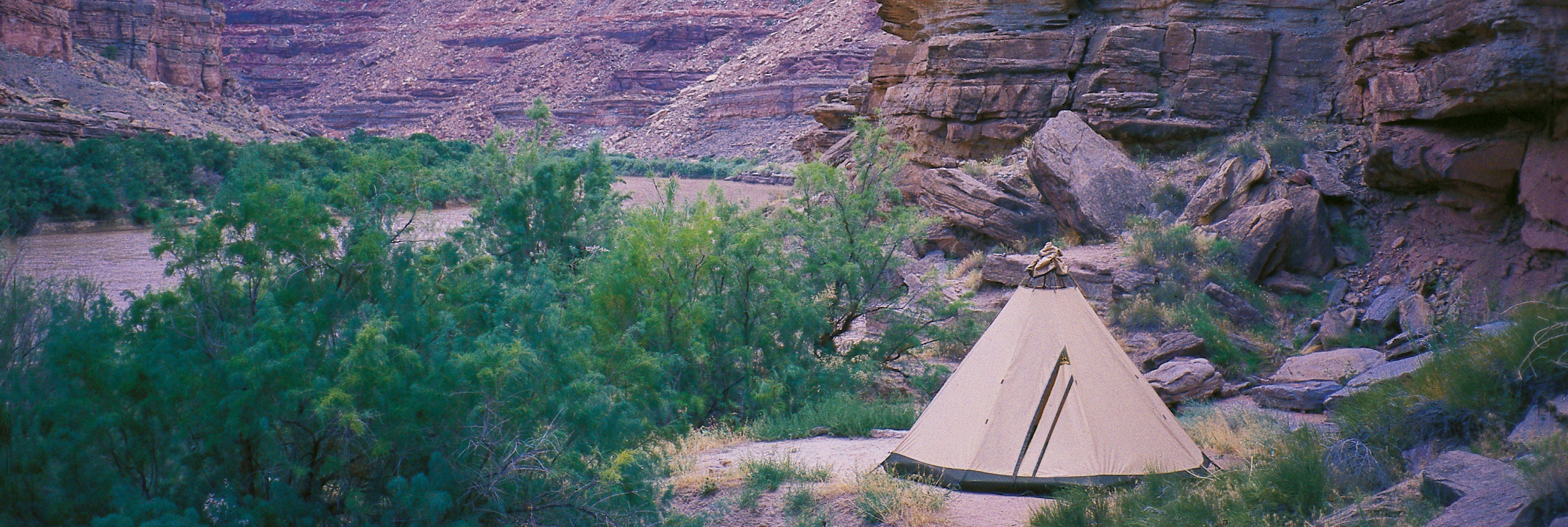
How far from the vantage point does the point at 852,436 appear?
9945 mm

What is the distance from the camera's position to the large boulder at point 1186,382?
35.9 feet

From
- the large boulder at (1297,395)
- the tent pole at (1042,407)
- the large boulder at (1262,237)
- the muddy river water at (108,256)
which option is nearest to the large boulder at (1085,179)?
the large boulder at (1262,237)

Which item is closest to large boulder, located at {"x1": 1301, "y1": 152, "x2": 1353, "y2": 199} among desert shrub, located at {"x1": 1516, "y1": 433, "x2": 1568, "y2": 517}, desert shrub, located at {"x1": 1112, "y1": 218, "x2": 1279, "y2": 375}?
desert shrub, located at {"x1": 1112, "y1": 218, "x2": 1279, "y2": 375}

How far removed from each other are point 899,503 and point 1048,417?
1.60 metres

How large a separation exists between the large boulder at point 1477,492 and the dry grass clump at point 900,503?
301 cm

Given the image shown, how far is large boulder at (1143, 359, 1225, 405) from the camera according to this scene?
10.9 meters

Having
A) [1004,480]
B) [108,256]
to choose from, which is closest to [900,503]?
[1004,480]

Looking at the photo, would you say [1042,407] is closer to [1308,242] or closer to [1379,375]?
[1379,375]

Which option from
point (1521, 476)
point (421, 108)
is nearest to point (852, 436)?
point (1521, 476)

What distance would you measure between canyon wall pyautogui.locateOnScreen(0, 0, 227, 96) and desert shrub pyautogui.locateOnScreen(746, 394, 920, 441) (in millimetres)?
46849

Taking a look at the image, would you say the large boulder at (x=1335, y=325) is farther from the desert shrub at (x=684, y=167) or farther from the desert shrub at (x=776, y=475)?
the desert shrub at (x=684, y=167)

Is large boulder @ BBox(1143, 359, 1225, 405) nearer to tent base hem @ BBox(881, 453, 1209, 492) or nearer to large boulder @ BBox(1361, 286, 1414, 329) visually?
large boulder @ BBox(1361, 286, 1414, 329)

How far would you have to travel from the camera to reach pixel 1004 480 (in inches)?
299

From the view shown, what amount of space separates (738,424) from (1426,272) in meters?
9.12
